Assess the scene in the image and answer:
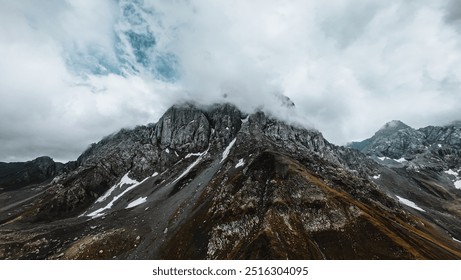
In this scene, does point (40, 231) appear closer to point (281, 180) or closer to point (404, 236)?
point (281, 180)

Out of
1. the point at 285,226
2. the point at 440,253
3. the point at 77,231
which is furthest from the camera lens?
the point at 77,231

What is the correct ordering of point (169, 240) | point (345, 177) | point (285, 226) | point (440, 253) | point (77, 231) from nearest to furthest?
point (440, 253) < point (285, 226) < point (169, 240) < point (77, 231) < point (345, 177)

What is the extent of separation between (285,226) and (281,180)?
3657 centimetres

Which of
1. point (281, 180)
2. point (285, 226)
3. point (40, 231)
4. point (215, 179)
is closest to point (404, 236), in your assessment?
point (285, 226)

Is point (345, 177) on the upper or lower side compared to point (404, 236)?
upper

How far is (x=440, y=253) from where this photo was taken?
11050cm

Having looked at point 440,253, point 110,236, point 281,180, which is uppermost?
point 281,180

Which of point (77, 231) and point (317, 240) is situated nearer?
point (317, 240)

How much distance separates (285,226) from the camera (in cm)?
11812

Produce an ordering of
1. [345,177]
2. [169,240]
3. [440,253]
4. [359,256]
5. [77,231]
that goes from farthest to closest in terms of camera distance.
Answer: [345,177]
[77,231]
[169,240]
[440,253]
[359,256]
